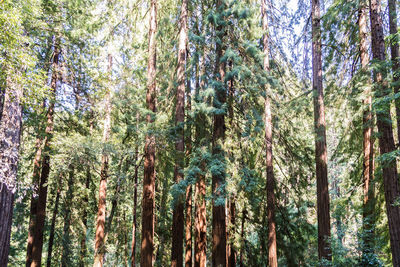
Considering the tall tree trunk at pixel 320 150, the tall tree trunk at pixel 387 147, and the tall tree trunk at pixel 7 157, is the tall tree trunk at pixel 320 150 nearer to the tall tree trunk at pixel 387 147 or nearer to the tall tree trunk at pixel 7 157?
the tall tree trunk at pixel 387 147

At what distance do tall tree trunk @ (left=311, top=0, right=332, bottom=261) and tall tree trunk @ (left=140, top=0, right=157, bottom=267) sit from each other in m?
5.14

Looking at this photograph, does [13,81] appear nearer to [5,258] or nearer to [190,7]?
[5,258]

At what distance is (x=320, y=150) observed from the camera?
29.8 feet

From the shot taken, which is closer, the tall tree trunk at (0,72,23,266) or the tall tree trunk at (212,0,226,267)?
the tall tree trunk at (0,72,23,266)

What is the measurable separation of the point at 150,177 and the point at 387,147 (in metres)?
6.95

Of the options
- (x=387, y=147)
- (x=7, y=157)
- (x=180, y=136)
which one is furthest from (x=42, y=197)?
(x=387, y=147)

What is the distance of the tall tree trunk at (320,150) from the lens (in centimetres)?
849

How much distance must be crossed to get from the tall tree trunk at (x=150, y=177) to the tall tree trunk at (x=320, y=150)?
16.9 feet

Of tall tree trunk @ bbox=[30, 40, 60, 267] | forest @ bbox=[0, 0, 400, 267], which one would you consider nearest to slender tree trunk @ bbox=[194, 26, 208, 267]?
forest @ bbox=[0, 0, 400, 267]

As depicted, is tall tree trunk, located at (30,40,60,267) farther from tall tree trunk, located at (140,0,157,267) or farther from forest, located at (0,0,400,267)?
tall tree trunk, located at (140,0,157,267)

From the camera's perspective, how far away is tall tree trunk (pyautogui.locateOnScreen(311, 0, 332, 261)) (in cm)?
849

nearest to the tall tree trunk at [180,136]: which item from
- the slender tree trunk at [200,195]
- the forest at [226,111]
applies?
the forest at [226,111]

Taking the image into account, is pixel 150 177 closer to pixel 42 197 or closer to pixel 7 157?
pixel 7 157

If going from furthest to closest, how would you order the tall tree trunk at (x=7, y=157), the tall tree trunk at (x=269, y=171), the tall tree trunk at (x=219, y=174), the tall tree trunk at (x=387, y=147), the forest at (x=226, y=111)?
the tall tree trunk at (x=269, y=171)
the tall tree trunk at (x=219, y=174)
the forest at (x=226, y=111)
the tall tree trunk at (x=387, y=147)
the tall tree trunk at (x=7, y=157)
